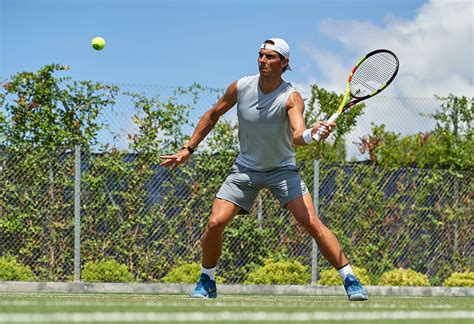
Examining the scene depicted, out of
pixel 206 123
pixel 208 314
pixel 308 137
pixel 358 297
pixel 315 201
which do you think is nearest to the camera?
pixel 208 314

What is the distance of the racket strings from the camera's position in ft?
24.7

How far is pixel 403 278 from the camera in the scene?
38.8 feet

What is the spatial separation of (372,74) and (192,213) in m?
4.38

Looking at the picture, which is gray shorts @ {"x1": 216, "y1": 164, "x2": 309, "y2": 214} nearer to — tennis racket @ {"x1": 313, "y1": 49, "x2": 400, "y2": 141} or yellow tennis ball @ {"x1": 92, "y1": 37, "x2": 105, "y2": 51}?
tennis racket @ {"x1": 313, "y1": 49, "x2": 400, "y2": 141}

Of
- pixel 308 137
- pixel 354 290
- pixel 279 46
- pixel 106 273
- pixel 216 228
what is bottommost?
pixel 106 273

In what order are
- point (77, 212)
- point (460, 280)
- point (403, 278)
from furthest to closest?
point (460, 280) < point (403, 278) < point (77, 212)

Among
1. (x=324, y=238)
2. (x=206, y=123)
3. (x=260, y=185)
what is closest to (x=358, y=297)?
(x=324, y=238)

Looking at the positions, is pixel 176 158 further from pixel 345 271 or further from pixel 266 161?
pixel 345 271

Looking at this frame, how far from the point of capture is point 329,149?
1314 centimetres

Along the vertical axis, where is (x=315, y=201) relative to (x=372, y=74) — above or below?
below

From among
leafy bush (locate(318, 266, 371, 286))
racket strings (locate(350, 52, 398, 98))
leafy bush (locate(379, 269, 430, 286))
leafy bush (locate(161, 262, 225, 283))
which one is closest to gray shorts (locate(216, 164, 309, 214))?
racket strings (locate(350, 52, 398, 98))

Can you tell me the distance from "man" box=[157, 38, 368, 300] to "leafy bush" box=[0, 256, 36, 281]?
416 cm

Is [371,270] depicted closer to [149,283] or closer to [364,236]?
[364,236]

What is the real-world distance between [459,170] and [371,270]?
190 centimetres
